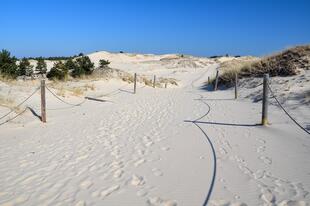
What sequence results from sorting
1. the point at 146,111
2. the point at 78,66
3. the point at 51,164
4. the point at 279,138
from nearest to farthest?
the point at 51,164
the point at 279,138
the point at 146,111
the point at 78,66

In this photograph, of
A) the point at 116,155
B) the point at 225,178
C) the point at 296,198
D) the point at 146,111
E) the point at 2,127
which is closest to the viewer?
the point at 296,198

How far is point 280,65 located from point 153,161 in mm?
16037

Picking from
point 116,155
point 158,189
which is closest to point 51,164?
point 116,155

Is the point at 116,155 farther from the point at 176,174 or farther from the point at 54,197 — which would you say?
the point at 54,197

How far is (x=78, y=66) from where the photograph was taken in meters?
28.8

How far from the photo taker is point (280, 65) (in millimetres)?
19797

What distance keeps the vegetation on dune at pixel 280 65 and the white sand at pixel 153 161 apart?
28.7 ft

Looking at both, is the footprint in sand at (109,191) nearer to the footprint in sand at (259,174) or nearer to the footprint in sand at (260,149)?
the footprint in sand at (259,174)

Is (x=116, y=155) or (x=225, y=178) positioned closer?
(x=225, y=178)

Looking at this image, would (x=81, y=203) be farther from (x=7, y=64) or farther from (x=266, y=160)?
(x=7, y=64)

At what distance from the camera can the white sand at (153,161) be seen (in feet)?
14.9

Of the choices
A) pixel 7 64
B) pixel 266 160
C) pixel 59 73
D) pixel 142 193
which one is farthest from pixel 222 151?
pixel 59 73

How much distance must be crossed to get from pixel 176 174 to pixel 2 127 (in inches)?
242

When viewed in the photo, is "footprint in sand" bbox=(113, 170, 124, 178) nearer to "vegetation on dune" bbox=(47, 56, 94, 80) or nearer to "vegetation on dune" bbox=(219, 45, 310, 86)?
"vegetation on dune" bbox=(219, 45, 310, 86)
